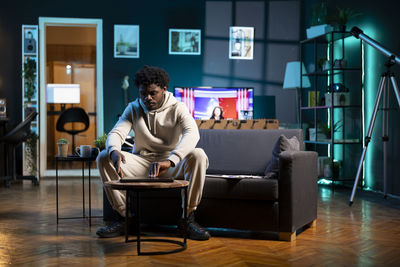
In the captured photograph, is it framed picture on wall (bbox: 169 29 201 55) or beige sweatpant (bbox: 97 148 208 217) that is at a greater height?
framed picture on wall (bbox: 169 29 201 55)

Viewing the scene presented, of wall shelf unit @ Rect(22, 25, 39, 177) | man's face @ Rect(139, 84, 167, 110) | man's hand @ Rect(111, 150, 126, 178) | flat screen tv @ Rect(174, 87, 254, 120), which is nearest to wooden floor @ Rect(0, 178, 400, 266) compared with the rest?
man's hand @ Rect(111, 150, 126, 178)

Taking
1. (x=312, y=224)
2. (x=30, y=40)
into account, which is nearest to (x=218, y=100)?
(x=30, y=40)

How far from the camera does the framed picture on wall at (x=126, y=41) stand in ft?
24.6

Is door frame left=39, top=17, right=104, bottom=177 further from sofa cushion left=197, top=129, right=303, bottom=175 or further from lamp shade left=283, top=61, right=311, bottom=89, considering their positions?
sofa cushion left=197, top=129, right=303, bottom=175

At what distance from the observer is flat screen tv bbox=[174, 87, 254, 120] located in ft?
23.6

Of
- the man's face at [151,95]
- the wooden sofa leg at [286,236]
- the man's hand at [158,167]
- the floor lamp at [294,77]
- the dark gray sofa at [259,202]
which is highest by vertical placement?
the floor lamp at [294,77]

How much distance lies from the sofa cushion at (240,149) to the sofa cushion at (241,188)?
582 millimetres

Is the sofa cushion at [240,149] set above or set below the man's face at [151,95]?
below

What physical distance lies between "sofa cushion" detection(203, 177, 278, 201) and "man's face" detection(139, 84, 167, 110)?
0.61 metres

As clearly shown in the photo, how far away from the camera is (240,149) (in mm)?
3844

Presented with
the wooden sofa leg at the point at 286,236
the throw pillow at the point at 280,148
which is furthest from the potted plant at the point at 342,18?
the wooden sofa leg at the point at 286,236

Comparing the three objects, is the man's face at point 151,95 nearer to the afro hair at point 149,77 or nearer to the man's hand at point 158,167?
the afro hair at point 149,77

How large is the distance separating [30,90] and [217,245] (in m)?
5.01

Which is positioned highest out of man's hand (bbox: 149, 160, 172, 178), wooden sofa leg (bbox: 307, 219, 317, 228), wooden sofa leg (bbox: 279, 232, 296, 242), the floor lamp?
the floor lamp
